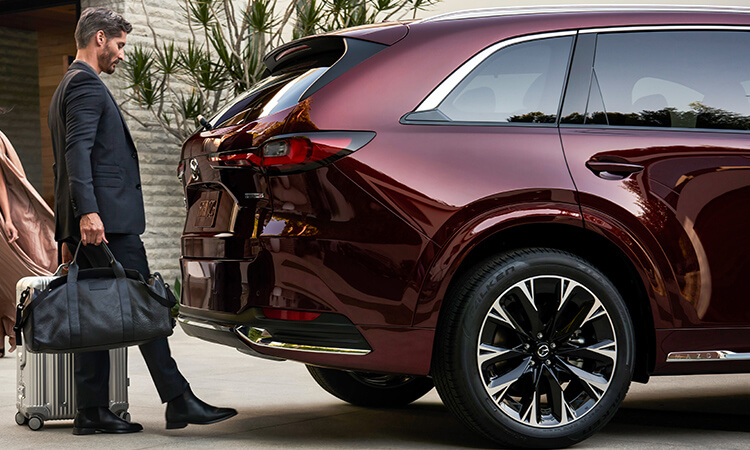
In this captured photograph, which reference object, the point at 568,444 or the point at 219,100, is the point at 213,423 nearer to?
the point at 568,444

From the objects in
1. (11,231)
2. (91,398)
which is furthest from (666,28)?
(11,231)

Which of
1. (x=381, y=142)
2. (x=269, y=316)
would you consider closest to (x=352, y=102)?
(x=381, y=142)

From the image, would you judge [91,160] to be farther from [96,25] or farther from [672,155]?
[672,155]

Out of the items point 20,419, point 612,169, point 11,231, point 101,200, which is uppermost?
point 612,169

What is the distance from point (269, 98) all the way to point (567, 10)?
1.35 meters

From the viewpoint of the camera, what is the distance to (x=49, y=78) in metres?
12.4

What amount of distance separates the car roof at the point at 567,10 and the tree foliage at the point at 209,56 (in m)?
6.63

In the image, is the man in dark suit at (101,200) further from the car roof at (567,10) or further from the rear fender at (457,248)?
the car roof at (567,10)

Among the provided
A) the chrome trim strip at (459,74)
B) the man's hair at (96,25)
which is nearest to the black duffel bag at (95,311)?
the man's hair at (96,25)

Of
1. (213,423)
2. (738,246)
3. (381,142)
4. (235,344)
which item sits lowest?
(213,423)

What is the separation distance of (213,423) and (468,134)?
1928mm

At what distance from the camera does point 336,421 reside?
527 centimetres

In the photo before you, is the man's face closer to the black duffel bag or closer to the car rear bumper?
the black duffel bag

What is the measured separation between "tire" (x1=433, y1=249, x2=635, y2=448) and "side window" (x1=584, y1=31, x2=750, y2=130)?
702 mm
